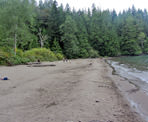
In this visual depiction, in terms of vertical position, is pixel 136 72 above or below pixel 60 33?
below

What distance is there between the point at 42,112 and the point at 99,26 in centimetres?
6011

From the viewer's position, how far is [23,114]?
138 inches

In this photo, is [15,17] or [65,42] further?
[65,42]

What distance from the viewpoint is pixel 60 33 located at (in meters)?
42.3

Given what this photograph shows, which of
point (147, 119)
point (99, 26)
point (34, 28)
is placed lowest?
point (147, 119)

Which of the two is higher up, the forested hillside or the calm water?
the forested hillside

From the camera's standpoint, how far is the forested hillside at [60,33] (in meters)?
20.6

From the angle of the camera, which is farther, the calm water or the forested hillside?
the forested hillside

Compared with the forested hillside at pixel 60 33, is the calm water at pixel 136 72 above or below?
below

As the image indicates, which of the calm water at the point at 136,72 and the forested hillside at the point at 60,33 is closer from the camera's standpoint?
the calm water at the point at 136,72

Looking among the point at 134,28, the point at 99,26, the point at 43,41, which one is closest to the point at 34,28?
the point at 43,41

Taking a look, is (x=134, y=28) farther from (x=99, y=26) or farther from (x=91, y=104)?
(x=91, y=104)

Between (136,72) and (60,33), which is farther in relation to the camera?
(60,33)

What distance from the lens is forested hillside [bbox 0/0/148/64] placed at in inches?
811
